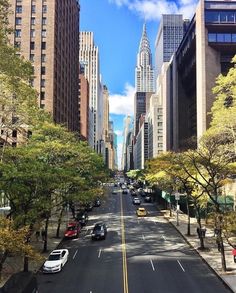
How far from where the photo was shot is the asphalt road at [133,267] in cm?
2545

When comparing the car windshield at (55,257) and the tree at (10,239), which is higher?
the tree at (10,239)

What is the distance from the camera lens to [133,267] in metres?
30.5

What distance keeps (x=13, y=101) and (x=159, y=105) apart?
142 metres

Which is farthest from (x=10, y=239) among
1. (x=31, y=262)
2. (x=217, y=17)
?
(x=217, y=17)

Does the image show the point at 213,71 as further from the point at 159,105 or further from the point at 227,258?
the point at 159,105

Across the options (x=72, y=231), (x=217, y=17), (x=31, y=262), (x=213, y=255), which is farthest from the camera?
(x=217, y=17)

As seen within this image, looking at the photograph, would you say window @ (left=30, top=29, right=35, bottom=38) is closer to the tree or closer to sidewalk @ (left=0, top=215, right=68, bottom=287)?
sidewalk @ (left=0, top=215, right=68, bottom=287)

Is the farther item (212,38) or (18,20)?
(18,20)

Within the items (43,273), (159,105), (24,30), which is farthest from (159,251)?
(159,105)

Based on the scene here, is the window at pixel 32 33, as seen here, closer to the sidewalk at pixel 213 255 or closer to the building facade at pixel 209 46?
the building facade at pixel 209 46

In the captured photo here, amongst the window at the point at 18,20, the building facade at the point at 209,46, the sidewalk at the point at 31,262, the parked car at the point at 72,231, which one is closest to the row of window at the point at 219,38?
the building facade at the point at 209,46

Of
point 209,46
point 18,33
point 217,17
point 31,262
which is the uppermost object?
point 18,33

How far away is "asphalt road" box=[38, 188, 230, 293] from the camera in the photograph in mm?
25453

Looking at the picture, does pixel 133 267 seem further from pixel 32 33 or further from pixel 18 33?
pixel 18 33
